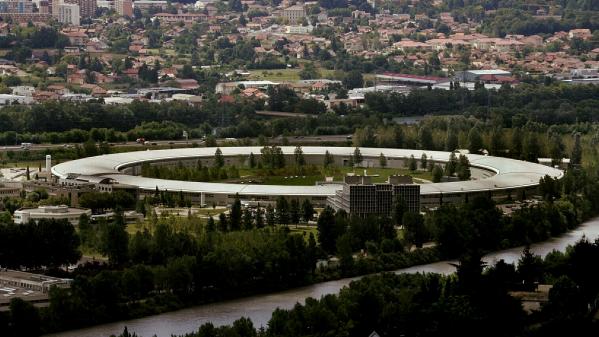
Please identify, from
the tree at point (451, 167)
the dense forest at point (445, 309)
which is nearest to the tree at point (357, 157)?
the tree at point (451, 167)

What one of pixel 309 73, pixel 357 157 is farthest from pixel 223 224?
pixel 309 73

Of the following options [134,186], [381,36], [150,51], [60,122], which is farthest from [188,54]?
[134,186]

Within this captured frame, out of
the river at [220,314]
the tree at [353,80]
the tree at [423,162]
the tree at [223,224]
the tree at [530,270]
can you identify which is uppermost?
the tree at [530,270]

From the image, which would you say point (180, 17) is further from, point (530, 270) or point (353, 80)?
point (530, 270)

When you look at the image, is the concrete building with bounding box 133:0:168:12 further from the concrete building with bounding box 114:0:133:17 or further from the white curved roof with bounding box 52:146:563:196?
the white curved roof with bounding box 52:146:563:196

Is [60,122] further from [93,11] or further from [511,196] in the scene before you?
[93,11]

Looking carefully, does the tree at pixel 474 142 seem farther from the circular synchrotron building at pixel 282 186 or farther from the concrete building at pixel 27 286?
the concrete building at pixel 27 286
